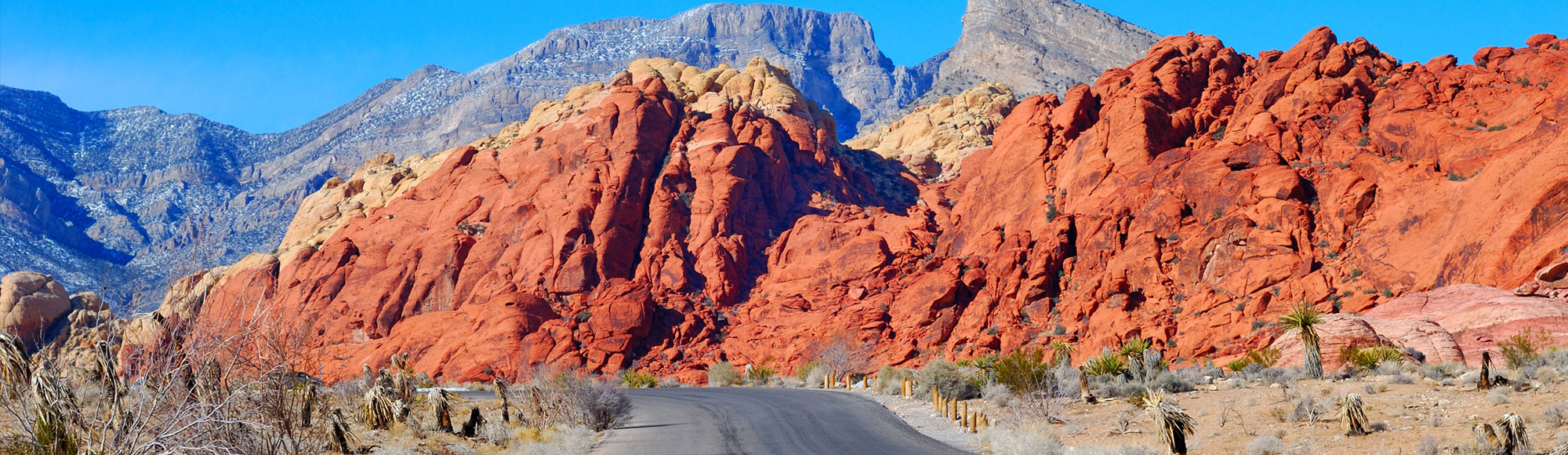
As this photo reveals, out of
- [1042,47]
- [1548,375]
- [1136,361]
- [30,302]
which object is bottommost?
[1548,375]

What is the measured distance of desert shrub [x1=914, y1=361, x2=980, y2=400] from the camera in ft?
93.0

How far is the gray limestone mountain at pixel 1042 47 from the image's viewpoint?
152875 mm

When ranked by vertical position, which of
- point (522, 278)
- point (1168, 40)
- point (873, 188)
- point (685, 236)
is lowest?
point (522, 278)

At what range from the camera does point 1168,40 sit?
2366 inches

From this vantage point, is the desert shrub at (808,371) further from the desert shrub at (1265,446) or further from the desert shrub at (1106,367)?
the desert shrub at (1265,446)

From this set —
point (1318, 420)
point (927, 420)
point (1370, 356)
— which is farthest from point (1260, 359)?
point (927, 420)

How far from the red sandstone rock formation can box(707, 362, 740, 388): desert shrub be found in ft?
9.00

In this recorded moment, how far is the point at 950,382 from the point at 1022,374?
2875mm

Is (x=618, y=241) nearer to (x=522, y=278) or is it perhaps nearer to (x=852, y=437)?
(x=522, y=278)

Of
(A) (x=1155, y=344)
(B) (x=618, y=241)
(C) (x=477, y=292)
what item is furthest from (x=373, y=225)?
(A) (x=1155, y=344)

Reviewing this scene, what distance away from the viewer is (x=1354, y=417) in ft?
58.5

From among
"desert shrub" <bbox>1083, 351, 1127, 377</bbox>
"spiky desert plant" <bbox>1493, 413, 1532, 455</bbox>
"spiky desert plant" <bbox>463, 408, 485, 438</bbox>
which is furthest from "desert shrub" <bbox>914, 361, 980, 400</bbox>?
"spiky desert plant" <bbox>1493, 413, 1532, 455</bbox>

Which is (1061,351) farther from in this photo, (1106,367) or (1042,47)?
(1042,47)

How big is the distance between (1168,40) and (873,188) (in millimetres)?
24044
